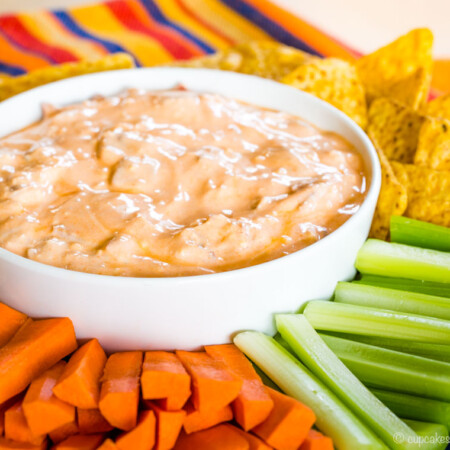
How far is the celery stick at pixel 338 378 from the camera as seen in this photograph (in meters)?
2.02

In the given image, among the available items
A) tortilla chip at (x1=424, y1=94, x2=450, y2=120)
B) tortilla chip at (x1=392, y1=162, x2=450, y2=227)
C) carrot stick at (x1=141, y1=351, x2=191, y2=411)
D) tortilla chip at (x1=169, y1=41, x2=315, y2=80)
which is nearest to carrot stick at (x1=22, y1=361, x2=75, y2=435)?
carrot stick at (x1=141, y1=351, x2=191, y2=411)

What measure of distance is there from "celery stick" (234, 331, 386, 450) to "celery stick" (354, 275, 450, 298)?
1.85 ft

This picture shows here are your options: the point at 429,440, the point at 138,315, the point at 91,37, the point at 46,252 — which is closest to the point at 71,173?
the point at 46,252

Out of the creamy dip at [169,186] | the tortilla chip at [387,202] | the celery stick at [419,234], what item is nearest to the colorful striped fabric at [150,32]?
the creamy dip at [169,186]

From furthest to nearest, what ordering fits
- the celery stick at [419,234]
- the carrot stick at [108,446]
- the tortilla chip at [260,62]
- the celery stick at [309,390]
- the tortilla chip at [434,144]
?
the tortilla chip at [260,62], the tortilla chip at [434,144], the celery stick at [419,234], the celery stick at [309,390], the carrot stick at [108,446]

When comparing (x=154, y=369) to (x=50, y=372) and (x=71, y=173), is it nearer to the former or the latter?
(x=50, y=372)

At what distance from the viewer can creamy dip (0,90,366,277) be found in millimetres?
2383

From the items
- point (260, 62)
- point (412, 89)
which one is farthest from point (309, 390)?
point (260, 62)

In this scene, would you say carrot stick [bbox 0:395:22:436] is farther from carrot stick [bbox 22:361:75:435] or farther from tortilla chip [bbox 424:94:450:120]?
tortilla chip [bbox 424:94:450:120]

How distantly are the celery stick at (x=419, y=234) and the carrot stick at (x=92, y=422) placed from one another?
1.52 metres

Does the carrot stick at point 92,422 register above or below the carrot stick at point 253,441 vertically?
below

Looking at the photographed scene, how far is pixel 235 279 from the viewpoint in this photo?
2.26 m

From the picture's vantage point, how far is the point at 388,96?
12.5ft

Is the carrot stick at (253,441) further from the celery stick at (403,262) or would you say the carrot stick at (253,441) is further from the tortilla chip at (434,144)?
the tortilla chip at (434,144)
